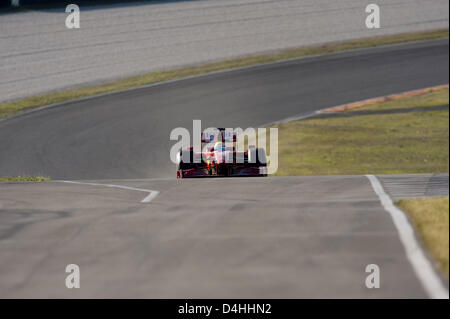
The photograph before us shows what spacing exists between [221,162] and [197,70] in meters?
16.1

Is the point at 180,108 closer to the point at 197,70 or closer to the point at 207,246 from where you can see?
the point at 197,70

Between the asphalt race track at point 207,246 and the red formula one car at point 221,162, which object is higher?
the red formula one car at point 221,162

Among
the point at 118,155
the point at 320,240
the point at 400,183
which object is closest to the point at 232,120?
the point at 118,155

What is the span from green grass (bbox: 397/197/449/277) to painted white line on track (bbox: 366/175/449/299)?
9 cm

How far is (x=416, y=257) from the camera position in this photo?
19.5ft

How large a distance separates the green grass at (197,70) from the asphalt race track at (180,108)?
829mm

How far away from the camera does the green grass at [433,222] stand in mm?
5897

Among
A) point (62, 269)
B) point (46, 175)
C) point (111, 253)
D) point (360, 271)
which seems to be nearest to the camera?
point (360, 271)

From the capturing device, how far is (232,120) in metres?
22.2

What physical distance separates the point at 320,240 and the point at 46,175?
39.9 feet

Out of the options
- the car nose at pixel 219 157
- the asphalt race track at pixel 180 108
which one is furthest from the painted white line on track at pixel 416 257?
the asphalt race track at pixel 180 108

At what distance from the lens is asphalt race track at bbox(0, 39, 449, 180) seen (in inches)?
729

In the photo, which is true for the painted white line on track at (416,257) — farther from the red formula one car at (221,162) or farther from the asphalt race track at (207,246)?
the red formula one car at (221,162)
